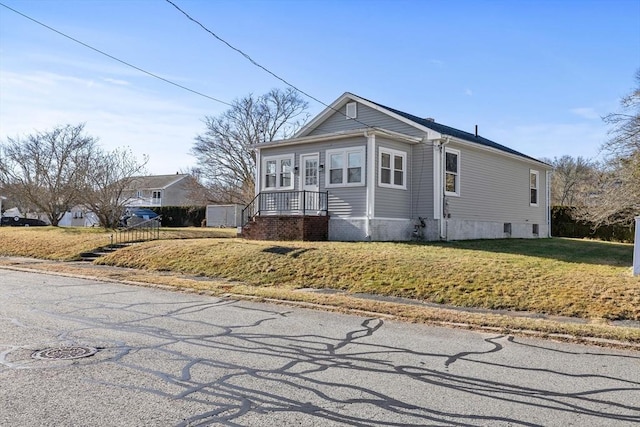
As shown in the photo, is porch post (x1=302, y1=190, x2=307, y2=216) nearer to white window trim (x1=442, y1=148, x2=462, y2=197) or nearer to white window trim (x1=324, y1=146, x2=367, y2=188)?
white window trim (x1=324, y1=146, x2=367, y2=188)

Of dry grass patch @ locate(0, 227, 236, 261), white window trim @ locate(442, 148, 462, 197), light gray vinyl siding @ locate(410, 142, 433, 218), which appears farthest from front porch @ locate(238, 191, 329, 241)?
dry grass patch @ locate(0, 227, 236, 261)

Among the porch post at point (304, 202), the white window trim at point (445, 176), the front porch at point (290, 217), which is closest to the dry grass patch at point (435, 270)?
the front porch at point (290, 217)

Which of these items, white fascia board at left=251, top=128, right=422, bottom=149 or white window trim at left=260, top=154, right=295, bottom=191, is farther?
white window trim at left=260, top=154, right=295, bottom=191

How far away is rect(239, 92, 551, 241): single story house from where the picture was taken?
17312mm

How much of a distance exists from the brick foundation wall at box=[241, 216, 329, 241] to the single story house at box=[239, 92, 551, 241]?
35mm

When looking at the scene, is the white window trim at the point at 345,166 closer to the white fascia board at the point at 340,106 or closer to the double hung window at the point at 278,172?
the double hung window at the point at 278,172

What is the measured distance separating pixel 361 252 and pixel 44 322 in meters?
8.12

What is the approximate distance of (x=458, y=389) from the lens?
4.80 metres

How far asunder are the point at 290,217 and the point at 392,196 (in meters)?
3.72

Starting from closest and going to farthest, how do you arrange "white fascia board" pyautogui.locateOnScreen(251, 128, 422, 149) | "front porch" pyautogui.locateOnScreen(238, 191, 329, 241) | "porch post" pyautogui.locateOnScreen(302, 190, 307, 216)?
"white fascia board" pyautogui.locateOnScreen(251, 128, 422, 149)
"front porch" pyautogui.locateOnScreen(238, 191, 329, 241)
"porch post" pyautogui.locateOnScreen(302, 190, 307, 216)

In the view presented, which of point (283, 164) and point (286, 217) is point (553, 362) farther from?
point (283, 164)

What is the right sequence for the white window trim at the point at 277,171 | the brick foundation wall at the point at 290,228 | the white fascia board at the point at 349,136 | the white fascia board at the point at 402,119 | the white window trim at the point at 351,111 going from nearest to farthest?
the white fascia board at the point at 349,136, the brick foundation wall at the point at 290,228, the white fascia board at the point at 402,119, the white window trim at the point at 277,171, the white window trim at the point at 351,111

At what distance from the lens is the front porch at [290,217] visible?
17.4 m

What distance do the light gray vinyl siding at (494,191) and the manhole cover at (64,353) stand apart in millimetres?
14653
